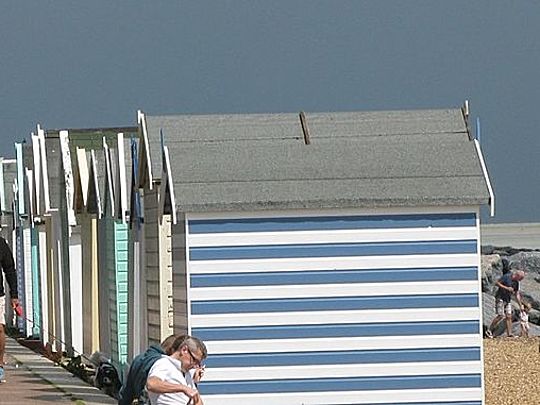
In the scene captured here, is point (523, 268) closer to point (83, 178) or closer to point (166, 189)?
point (83, 178)

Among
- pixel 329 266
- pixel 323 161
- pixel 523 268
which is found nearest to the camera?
pixel 329 266

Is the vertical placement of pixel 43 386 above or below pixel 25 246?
below

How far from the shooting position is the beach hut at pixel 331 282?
13.7m

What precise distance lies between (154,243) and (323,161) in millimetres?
2047

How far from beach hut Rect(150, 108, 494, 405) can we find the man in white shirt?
344cm

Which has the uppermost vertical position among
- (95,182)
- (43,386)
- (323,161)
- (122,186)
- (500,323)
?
(95,182)

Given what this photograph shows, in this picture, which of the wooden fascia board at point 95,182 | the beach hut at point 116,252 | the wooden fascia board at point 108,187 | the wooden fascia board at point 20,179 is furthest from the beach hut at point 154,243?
the wooden fascia board at point 20,179

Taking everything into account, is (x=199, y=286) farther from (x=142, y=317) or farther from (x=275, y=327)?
(x=142, y=317)

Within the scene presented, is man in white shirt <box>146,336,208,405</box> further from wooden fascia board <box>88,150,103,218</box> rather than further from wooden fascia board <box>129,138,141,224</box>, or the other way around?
wooden fascia board <box>88,150,103,218</box>

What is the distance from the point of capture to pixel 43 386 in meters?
18.3

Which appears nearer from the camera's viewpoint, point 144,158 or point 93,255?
point 144,158

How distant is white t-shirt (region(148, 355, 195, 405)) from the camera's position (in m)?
10.1

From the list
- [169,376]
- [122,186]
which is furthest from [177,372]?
[122,186]

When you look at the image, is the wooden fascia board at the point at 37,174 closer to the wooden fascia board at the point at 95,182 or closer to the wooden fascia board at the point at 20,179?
the wooden fascia board at the point at 20,179
